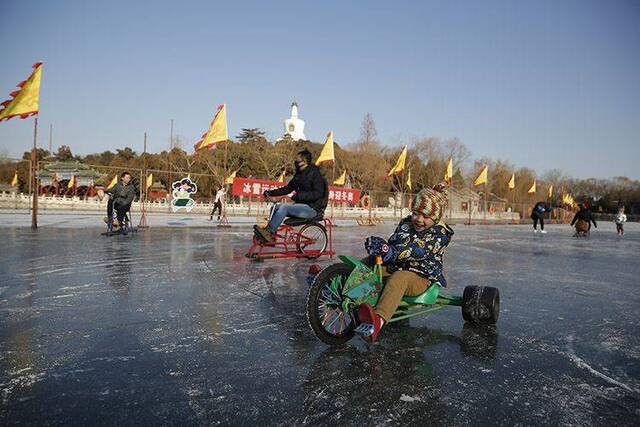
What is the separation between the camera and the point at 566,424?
2117mm

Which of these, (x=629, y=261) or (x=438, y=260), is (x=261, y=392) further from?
(x=629, y=261)

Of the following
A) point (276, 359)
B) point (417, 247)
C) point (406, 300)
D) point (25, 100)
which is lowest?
point (276, 359)

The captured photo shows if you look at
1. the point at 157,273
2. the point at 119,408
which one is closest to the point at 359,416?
the point at 119,408

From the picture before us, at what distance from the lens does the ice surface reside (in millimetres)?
2191

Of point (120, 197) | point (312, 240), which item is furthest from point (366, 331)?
point (120, 197)

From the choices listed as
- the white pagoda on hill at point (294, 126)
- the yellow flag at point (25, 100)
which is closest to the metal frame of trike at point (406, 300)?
the yellow flag at point (25, 100)

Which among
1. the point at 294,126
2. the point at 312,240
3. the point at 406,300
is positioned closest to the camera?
the point at 406,300

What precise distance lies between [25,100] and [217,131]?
6.58 m

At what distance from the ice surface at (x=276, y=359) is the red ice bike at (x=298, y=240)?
6.77 feet

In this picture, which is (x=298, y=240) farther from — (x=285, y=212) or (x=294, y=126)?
(x=294, y=126)

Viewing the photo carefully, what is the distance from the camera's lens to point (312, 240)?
859 cm

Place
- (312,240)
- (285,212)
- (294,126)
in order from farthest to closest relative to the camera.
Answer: (294,126), (312,240), (285,212)

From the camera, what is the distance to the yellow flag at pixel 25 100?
1197 cm

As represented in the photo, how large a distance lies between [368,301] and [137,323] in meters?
1.99
